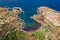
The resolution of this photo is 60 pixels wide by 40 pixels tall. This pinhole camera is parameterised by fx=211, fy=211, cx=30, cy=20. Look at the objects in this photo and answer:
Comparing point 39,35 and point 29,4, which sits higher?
point 29,4

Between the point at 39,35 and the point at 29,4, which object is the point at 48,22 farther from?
the point at 29,4

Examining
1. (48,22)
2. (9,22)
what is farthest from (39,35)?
(9,22)

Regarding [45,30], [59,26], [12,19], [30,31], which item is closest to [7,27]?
[12,19]

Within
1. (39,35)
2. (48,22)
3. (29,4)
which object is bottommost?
(39,35)

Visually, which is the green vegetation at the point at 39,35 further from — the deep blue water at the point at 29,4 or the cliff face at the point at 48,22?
the deep blue water at the point at 29,4

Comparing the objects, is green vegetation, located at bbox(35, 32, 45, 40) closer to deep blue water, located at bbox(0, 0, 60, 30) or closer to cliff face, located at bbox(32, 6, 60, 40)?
cliff face, located at bbox(32, 6, 60, 40)
